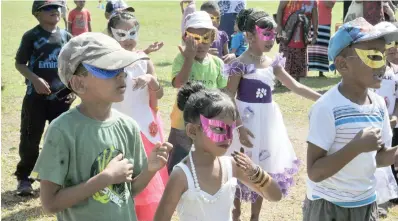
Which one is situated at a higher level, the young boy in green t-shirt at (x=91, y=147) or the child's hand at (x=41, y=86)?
the young boy in green t-shirt at (x=91, y=147)

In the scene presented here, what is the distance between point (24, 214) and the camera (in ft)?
18.0

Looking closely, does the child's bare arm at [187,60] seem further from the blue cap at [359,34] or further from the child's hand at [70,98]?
the blue cap at [359,34]

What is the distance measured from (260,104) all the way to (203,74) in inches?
23.1

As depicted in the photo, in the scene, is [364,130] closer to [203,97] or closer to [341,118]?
[341,118]

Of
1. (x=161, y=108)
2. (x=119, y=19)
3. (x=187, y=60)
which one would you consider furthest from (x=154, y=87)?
(x=161, y=108)

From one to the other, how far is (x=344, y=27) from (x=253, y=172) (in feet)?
3.26

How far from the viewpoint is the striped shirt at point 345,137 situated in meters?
3.20

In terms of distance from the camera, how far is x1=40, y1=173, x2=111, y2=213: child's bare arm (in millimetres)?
2670

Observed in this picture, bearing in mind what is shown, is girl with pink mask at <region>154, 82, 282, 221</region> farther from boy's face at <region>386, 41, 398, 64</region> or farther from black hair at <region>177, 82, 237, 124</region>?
boy's face at <region>386, 41, 398, 64</region>

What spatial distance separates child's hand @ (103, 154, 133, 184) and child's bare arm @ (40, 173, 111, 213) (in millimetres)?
32

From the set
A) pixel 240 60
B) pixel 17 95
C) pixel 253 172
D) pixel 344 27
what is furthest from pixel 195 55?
pixel 17 95

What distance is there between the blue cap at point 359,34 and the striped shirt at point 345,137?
26cm

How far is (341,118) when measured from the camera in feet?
10.5

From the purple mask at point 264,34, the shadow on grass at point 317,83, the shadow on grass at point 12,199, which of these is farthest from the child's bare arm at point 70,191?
the shadow on grass at point 317,83
